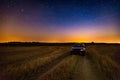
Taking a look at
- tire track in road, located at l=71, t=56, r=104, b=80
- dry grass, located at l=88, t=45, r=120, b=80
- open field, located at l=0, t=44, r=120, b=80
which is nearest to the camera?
tire track in road, located at l=71, t=56, r=104, b=80

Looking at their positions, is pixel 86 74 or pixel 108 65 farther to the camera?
pixel 108 65

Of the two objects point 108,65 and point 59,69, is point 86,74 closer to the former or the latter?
point 59,69

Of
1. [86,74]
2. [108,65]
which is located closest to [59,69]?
[86,74]

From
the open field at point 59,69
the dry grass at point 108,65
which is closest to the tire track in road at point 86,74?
the open field at point 59,69

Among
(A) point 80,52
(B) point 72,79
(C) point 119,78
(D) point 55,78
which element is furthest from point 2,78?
(A) point 80,52

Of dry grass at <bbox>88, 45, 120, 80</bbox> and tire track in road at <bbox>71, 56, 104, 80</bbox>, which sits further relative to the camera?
dry grass at <bbox>88, 45, 120, 80</bbox>

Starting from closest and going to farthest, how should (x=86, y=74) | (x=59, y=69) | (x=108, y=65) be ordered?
(x=86, y=74) → (x=59, y=69) → (x=108, y=65)

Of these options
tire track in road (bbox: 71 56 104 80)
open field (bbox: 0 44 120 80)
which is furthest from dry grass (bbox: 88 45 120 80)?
tire track in road (bbox: 71 56 104 80)

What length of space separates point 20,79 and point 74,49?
26525 mm

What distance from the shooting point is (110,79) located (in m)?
13.5

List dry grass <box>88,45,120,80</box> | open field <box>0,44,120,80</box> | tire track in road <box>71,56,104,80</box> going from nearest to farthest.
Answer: tire track in road <box>71,56,104,80</box> → open field <box>0,44,120,80</box> → dry grass <box>88,45,120,80</box>

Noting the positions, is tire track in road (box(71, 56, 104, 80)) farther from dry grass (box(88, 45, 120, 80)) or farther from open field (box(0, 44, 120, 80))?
dry grass (box(88, 45, 120, 80))

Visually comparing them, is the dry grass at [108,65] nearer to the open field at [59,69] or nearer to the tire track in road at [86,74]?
the open field at [59,69]

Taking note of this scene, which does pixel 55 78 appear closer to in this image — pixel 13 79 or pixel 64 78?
pixel 64 78
